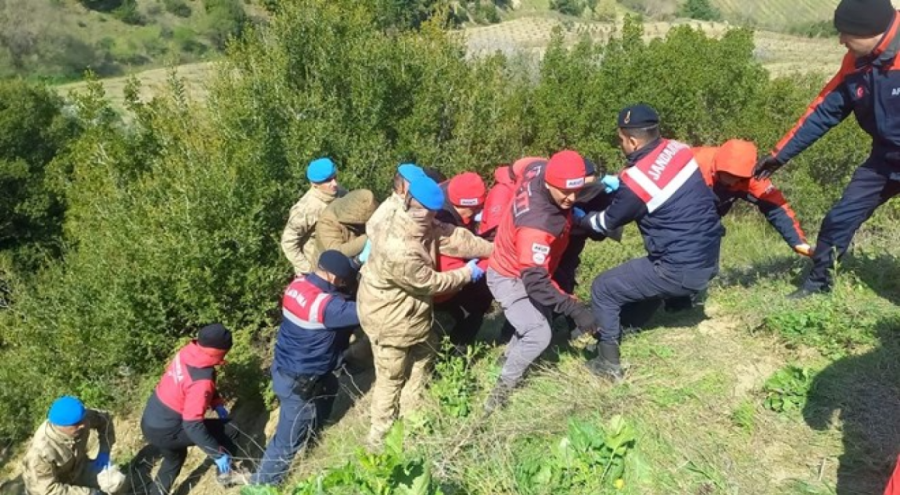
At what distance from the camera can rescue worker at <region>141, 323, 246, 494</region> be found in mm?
4680

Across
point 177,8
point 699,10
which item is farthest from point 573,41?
point 177,8

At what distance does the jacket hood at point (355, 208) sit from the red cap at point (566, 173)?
183 centimetres

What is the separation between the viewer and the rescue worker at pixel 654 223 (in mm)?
3836

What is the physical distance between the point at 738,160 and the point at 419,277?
87.0 inches

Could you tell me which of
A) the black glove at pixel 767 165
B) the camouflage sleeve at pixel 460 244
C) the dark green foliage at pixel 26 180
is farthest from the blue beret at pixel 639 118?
the dark green foliage at pixel 26 180

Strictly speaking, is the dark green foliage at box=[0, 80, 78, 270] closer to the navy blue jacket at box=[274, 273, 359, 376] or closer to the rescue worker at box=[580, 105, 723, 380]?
the navy blue jacket at box=[274, 273, 359, 376]

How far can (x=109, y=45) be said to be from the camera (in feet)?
163

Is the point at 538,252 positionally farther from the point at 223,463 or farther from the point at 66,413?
the point at 66,413

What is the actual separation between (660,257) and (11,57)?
164 ft

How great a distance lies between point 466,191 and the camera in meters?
4.58

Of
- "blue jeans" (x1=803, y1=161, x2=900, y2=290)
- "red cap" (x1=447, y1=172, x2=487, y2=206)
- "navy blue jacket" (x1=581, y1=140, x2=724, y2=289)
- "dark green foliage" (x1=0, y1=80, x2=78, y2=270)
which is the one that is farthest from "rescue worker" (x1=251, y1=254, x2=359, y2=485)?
"dark green foliage" (x1=0, y1=80, x2=78, y2=270)

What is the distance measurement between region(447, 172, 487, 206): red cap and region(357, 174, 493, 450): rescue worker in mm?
259

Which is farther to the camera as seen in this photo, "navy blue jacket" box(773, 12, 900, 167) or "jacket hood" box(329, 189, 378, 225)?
"jacket hood" box(329, 189, 378, 225)

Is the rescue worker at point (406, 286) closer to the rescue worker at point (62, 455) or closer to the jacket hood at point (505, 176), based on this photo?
the jacket hood at point (505, 176)
